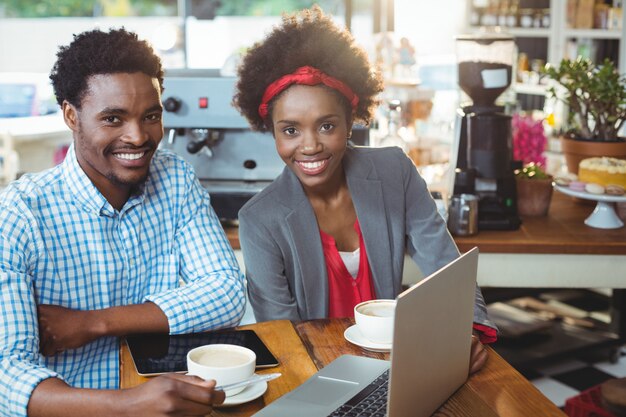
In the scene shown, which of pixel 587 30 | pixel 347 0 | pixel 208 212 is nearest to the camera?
pixel 208 212

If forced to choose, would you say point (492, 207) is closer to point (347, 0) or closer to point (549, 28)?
point (347, 0)

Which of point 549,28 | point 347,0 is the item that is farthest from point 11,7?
point 347,0

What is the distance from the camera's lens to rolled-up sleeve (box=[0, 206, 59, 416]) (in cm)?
130

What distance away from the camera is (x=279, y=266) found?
193cm

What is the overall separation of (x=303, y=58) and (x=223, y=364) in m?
0.88

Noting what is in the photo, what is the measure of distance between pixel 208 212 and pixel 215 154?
0.78 m

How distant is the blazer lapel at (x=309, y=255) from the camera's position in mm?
1940

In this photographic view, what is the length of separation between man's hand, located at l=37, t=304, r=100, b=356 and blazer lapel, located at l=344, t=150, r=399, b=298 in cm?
74

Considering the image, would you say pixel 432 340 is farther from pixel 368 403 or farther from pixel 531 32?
pixel 531 32

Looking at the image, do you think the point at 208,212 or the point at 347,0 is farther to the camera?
the point at 347,0

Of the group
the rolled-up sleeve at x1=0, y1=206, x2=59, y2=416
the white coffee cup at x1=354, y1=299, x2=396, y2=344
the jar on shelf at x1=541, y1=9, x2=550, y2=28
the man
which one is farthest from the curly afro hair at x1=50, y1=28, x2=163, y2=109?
the jar on shelf at x1=541, y1=9, x2=550, y2=28

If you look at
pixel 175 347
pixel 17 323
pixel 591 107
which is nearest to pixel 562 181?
pixel 591 107

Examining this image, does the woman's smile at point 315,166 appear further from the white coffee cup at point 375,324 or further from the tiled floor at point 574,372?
the tiled floor at point 574,372

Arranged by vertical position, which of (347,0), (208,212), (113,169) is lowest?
(208,212)
